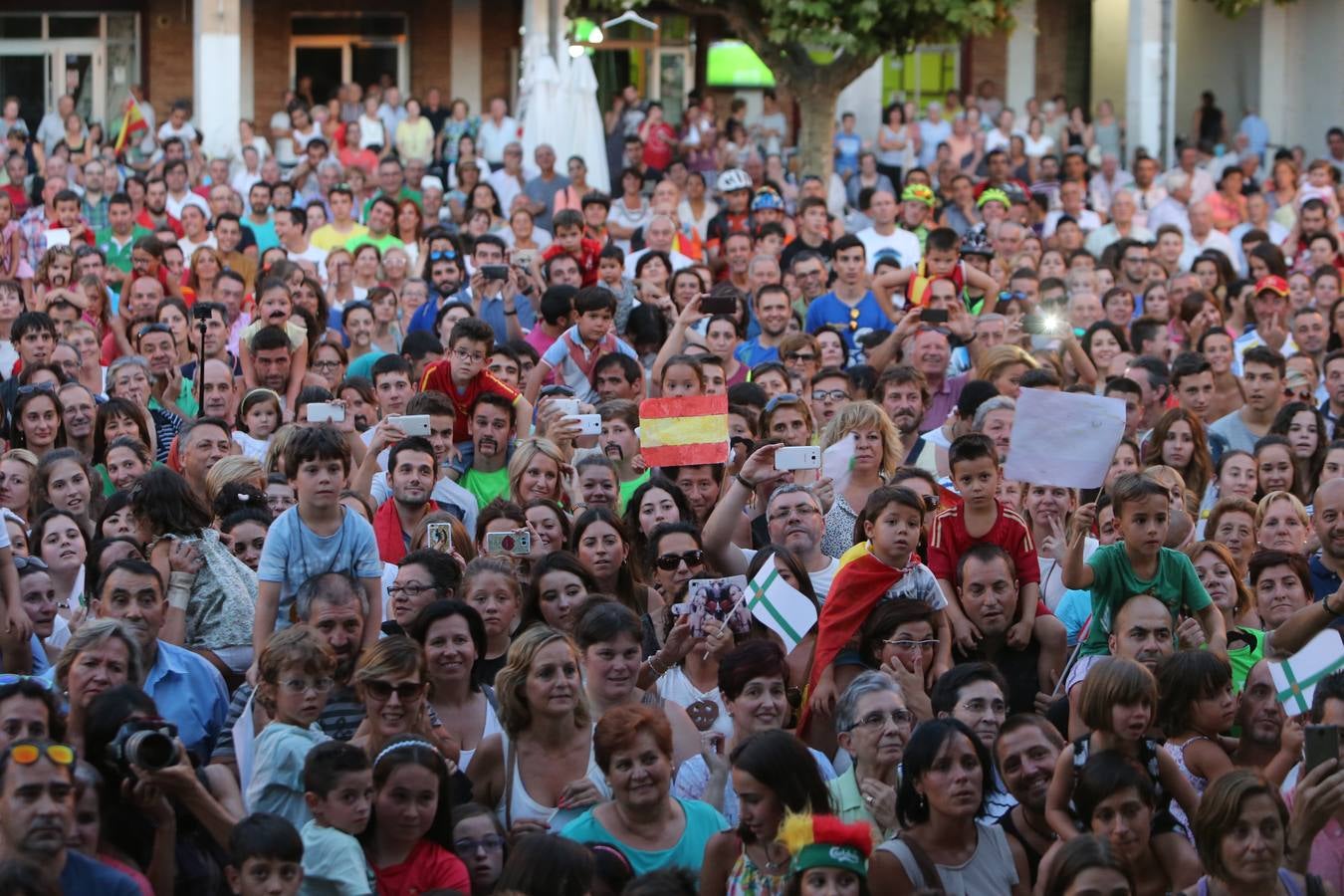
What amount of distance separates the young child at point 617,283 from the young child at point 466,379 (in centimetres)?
257

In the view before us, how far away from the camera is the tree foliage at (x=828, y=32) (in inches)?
818

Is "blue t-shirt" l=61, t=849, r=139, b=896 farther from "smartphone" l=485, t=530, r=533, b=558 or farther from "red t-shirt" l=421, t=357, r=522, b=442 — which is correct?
"red t-shirt" l=421, t=357, r=522, b=442

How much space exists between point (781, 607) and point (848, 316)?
6113 millimetres

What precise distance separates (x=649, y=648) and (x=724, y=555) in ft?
2.41

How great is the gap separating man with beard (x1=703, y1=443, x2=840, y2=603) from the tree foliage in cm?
1271

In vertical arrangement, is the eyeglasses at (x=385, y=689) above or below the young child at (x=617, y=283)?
below

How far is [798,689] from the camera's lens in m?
7.59

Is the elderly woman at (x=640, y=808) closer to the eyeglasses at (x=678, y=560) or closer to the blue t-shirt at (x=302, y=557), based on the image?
the blue t-shirt at (x=302, y=557)

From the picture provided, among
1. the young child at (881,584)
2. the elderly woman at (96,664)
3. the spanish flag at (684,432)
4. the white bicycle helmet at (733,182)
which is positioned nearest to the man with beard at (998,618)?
the young child at (881,584)

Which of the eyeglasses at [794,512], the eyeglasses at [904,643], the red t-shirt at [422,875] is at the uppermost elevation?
the eyeglasses at [794,512]

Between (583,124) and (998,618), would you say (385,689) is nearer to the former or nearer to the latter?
(998,618)

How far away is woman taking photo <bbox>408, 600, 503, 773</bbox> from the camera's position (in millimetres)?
6934

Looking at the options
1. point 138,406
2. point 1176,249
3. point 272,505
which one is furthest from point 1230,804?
point 1176,249

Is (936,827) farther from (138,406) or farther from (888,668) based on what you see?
(138,406)
